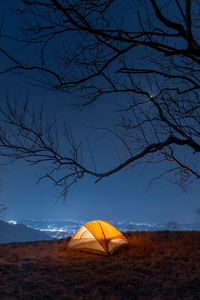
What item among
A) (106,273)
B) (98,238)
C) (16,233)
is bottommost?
(16,233)

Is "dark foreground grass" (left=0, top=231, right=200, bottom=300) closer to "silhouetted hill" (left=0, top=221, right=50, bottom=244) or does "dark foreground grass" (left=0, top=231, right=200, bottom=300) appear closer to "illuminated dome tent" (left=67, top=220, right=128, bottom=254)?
"illuminated dome tent" (left=67, top=220, right=128, bottom=254)

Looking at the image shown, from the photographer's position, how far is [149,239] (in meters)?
8.35

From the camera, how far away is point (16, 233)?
41.7 m

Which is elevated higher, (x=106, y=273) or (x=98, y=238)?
(x=98, y=238)

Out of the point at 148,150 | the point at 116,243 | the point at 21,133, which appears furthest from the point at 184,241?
the point at 21,133

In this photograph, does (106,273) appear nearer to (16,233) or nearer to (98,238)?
(98,238)

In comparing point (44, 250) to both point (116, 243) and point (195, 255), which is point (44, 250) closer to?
point (116, 243)

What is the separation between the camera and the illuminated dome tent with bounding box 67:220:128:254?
24.2 ft

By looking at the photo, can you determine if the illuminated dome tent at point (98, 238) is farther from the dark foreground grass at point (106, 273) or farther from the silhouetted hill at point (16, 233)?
the silhouetted hill at point (16, 233)

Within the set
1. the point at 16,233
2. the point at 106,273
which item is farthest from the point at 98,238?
the point at 16,233

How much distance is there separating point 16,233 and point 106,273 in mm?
41928

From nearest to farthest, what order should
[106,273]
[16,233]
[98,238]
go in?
[106,273]
[98,238]
[16,233]

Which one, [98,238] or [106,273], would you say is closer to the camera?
[106,273]

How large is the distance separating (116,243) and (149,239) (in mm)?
1489
